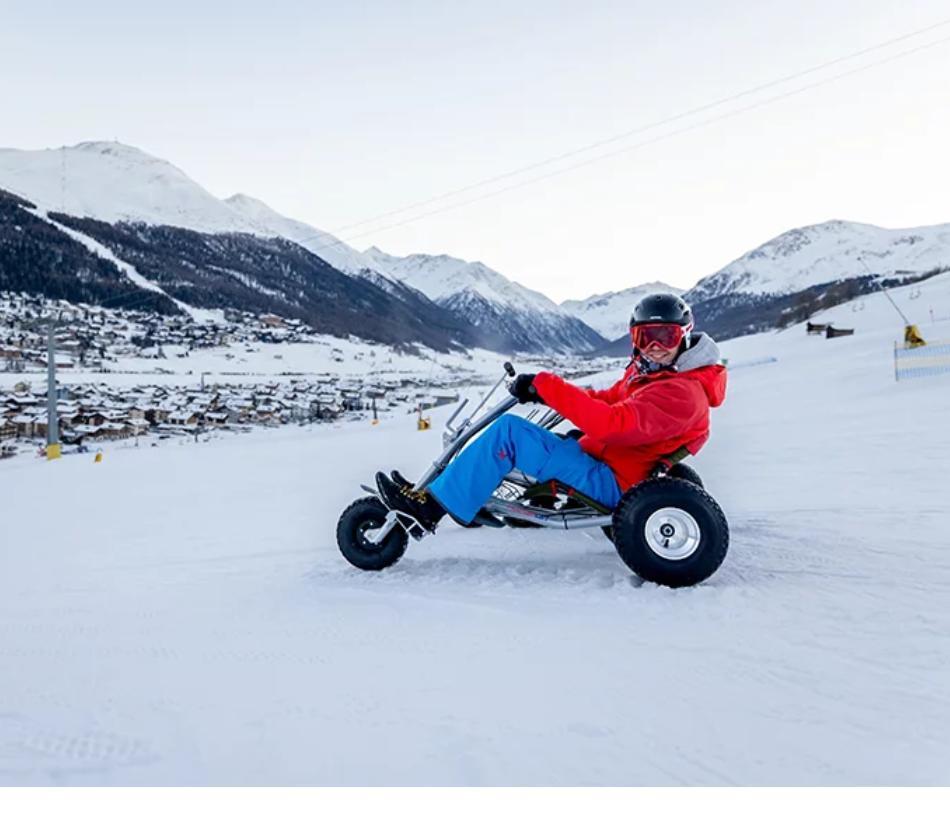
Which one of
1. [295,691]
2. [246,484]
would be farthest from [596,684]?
[246,484]

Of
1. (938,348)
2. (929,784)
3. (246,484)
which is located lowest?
(246,484)

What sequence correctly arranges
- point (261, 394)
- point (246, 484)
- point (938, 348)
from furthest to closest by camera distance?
point (261, 394), point (938, 348), point (246, 484)

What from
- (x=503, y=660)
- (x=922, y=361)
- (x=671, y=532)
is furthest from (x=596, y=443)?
(x=922, y=361)

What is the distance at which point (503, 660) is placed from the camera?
79.0 inches

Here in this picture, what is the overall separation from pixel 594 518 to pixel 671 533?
0.44 meters

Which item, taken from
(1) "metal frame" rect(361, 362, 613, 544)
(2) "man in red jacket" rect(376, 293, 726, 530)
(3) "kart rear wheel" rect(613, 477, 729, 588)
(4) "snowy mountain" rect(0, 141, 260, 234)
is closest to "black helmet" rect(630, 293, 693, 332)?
(2) "man in red jacket" rect(376, 293, 726, 530)

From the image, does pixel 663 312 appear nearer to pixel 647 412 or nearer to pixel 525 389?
pixel 647 412

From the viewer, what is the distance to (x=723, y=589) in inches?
99.7

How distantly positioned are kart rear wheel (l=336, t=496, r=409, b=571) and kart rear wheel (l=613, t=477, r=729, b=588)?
4.22 feet

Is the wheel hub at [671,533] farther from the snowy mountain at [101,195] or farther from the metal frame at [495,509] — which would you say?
the snowy mountain at [101,195]

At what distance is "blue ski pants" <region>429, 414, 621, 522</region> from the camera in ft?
9.70

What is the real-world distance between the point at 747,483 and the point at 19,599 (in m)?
5.46

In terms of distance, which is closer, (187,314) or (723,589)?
(723,589)
